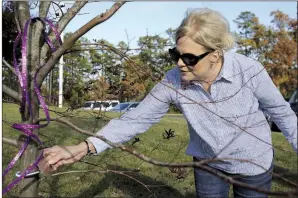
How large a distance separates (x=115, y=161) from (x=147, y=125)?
3.74 meters

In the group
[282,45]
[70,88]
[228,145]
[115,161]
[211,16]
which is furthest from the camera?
[282,45]

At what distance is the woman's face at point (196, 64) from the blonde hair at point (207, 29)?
0.03m

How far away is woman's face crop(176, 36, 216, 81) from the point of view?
2159 millimetres

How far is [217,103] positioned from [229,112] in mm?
85

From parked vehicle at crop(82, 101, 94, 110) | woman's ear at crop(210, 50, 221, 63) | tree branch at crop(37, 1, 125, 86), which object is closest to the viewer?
tree branch at crop(37, 1, 125, 86)

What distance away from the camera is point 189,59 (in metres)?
2.16

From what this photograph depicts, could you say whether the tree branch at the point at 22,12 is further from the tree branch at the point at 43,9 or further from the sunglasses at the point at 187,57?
the sunglasses at the point at 187,57

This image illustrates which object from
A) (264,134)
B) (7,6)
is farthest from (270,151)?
(7,6)

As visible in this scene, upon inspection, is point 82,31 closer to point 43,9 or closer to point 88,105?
point 43,9

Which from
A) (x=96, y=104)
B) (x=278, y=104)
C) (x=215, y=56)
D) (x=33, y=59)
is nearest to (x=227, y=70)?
(x=215, y=56)

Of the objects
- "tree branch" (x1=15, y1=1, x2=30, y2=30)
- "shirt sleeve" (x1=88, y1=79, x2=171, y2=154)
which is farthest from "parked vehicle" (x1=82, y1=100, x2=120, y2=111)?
"tree branch" (x1=15, y1=1, x2=30, y2=30)

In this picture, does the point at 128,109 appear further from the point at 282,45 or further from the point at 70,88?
the point at 282,45

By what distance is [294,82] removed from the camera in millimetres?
33594

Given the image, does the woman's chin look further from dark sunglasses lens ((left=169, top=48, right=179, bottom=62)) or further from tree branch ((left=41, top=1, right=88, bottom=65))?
tree branch ((left=41, top=1, right=88, bottom=65))
